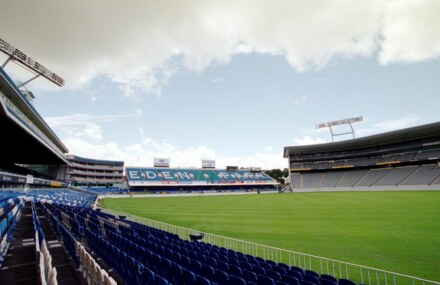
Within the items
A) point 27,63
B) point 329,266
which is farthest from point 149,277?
point 27,63

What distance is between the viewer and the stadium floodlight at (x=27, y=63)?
26.0 meters

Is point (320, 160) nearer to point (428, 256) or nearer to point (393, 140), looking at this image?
point (393, 140)

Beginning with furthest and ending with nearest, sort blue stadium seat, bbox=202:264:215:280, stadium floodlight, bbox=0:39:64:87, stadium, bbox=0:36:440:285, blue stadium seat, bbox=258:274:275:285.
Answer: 1. stadium floodlight, bbox=0:39:64:87
2. stadium, bbox=0:36:440:285
3. blue stadium seat, bbox=202:264:215:280
4. blue stadium seat, bbox=258:274:275:285

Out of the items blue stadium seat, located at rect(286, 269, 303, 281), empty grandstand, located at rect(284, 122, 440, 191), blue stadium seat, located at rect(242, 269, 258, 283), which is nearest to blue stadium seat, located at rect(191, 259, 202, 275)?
blue stadium seat, located at rect(242, 269, 258, 283)

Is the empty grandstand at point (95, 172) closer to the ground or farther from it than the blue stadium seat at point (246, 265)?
farther from it

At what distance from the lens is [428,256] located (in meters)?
8.55

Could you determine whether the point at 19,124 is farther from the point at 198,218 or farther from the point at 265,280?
the point at 265,280

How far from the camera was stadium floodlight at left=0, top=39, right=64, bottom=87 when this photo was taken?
2601 centimetres

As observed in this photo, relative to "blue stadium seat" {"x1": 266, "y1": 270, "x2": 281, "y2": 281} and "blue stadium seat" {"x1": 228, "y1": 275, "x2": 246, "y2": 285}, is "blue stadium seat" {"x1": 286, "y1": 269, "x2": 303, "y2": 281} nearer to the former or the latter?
"blue stadium seat" {"x1": 266, "y1": 270, "x2": 281, "y2": 281}

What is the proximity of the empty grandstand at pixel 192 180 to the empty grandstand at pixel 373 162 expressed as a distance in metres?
13.5

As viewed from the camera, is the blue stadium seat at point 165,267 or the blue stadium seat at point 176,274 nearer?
the blue stadium seat at point 176,274

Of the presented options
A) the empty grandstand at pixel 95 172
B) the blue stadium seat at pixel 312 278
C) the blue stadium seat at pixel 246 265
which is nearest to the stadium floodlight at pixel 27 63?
the blue stadium seat at pixel 246 265

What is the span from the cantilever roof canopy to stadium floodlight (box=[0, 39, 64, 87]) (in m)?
57.8

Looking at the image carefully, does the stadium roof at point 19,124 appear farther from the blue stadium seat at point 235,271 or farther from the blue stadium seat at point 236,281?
the blue stadium seat at point 236,281
